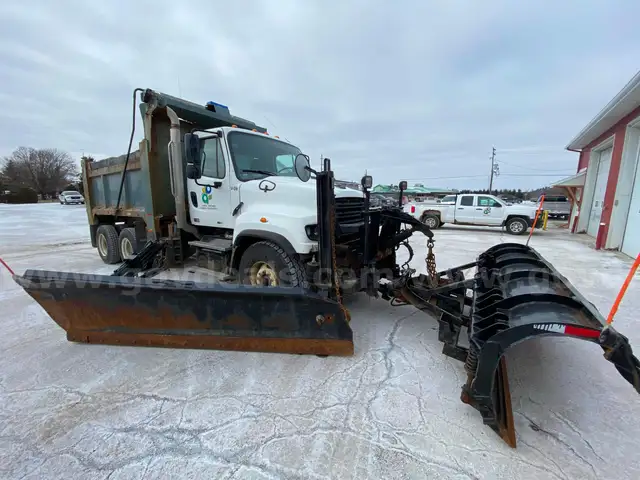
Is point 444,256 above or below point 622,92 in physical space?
below

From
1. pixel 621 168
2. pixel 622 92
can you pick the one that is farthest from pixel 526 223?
pixel 622 92

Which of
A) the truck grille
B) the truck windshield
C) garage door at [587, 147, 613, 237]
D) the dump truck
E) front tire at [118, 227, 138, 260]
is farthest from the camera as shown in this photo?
garage door at [587, 147, 613, 237]

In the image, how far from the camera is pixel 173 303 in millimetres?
2816

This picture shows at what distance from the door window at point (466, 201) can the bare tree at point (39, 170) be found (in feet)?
235

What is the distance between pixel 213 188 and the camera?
4.41 meters

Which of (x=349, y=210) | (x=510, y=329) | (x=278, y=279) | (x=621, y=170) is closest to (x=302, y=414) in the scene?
(x=510, y=329)

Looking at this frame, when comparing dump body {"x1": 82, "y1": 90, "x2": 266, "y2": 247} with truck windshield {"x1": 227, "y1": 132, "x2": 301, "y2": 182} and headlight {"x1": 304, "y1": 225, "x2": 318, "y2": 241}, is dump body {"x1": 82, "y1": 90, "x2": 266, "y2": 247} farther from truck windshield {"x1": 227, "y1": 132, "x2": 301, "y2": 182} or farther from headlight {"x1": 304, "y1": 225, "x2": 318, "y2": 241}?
headlight {"x1": 304, "y1": 225, "x2": 318, "y2": 241}

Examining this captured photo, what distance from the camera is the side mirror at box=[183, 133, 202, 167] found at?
3908 mm

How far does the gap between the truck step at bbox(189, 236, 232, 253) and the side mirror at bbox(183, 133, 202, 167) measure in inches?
45.9

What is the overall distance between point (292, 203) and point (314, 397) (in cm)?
206

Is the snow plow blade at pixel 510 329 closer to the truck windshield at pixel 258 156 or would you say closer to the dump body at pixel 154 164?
the truck windshield at pixel 258 156

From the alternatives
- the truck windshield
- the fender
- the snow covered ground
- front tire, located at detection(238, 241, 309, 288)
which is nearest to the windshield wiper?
the truck windshield

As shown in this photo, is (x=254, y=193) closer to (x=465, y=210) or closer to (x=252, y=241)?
(x=252, y=241)

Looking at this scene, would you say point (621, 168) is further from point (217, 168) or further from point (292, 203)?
point (217, 168)
